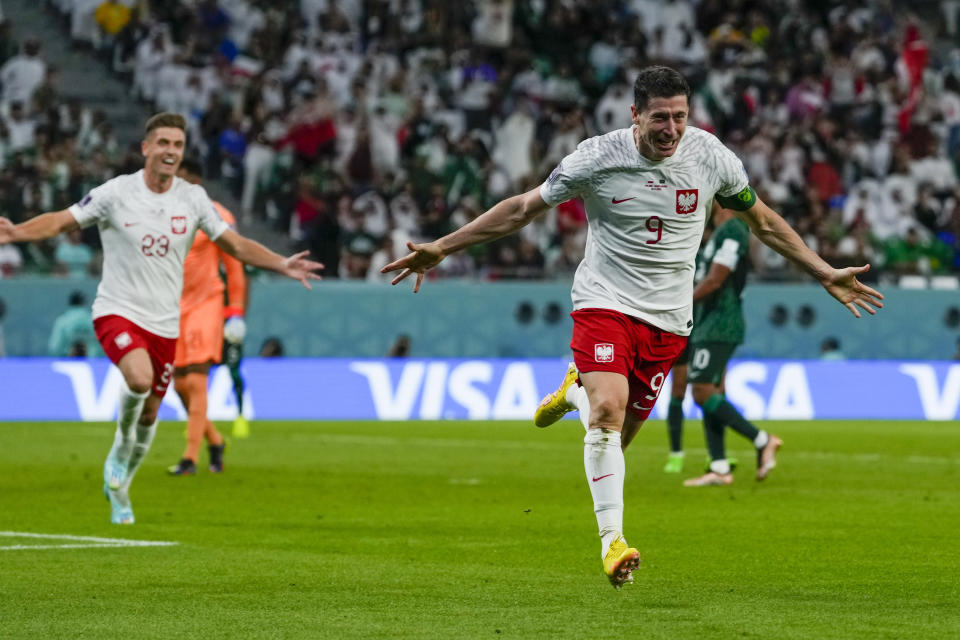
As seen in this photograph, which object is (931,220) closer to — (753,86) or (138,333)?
(753,86)

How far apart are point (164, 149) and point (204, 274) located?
151 inches

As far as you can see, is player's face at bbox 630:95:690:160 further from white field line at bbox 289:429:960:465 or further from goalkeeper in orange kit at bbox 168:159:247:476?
white field line at bbox 289:429:960:465

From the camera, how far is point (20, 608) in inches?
295

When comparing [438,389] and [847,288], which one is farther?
[438,389]

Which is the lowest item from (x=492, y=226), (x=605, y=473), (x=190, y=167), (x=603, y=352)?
(x=605, y=473)

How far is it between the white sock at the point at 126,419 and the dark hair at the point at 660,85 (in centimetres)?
442

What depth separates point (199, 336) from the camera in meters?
14.8

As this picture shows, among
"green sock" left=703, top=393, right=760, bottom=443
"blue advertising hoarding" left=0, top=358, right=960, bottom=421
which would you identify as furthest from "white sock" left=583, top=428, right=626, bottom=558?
"blue advertising hoarding" left=0, top=358, right=960, bottom=421

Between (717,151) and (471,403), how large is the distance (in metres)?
15.8

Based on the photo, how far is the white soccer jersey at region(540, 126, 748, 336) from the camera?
819 cm

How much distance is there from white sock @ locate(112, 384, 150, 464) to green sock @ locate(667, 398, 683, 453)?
17.8 feet

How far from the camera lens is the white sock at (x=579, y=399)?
29.4 feet

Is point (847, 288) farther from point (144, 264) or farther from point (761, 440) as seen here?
point (761, 440)

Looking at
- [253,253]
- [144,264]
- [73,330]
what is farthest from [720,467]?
[73,330]
